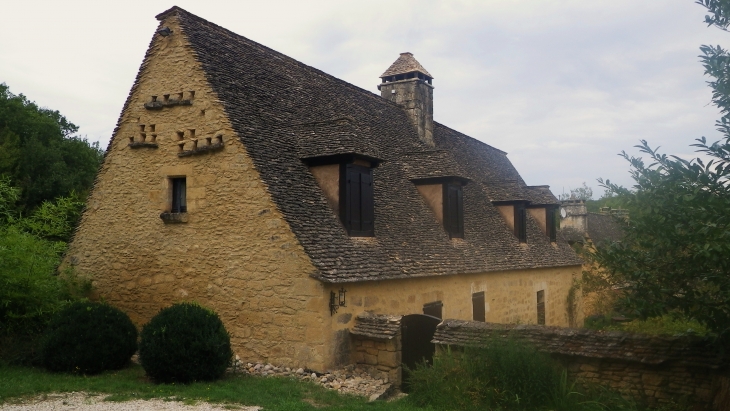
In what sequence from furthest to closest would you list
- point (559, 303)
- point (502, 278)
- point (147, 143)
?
1. point (559, 303)
2. point (502, 278)
3. point (147, 143)

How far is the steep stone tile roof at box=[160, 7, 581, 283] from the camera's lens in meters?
11.3

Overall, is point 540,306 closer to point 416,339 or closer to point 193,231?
point 416,339

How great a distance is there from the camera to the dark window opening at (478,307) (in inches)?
605

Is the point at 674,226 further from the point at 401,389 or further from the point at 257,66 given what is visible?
the point at 257,66

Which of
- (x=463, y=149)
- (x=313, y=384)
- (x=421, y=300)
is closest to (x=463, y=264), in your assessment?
(x=421, y=300)

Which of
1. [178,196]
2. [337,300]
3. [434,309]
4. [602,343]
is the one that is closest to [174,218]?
[178,196]

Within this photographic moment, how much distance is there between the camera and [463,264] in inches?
573

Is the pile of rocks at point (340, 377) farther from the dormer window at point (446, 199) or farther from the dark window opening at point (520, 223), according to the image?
the dark window opening at point (520, 223)

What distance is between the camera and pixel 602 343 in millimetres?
9234

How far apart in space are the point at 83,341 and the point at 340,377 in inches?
170

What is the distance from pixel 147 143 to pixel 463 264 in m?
7.54

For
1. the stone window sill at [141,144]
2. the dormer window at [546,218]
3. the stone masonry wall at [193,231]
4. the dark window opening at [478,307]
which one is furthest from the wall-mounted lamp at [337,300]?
the dormer window at [546,218]

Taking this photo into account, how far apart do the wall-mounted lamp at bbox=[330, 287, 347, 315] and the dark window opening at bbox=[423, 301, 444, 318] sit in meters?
2.97

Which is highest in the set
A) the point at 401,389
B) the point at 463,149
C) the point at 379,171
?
the point at 463,149
